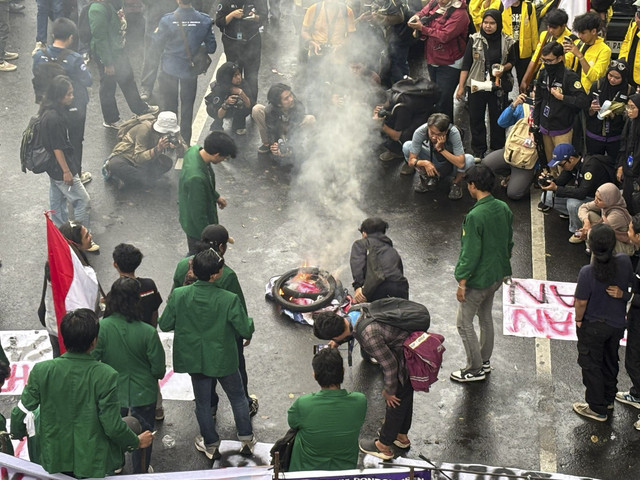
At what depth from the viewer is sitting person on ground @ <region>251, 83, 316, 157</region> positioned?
40.0 feet

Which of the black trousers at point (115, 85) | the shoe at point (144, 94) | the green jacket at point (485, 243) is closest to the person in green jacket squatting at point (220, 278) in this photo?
the green jacket at point (485, 243)

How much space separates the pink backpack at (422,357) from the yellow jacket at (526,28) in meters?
6.16

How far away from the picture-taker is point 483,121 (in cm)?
1224

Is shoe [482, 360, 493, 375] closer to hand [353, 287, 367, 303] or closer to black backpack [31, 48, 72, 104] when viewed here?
hand [353, 287, 367, 303]

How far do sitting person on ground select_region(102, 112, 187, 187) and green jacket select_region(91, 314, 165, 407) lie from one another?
4.89 m

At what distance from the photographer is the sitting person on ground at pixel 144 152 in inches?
455

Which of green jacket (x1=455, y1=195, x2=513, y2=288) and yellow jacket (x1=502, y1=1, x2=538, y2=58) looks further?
yellow jacket (x1=502, y1=1, x2=538, y2=58)

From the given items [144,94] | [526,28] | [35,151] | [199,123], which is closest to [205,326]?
[35,151]

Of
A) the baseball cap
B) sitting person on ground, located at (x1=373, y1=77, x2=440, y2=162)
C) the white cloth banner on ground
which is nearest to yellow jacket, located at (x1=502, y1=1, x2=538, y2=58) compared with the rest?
sitting person on ground, located at (x1=373, y1=77, x2=440, y2=162)

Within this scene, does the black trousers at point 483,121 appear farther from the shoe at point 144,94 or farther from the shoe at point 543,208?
the shoe at point 144,94

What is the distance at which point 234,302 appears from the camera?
7176mm

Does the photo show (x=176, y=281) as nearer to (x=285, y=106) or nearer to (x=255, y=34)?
(x=285, y=106)

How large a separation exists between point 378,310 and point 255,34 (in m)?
A: 6.56

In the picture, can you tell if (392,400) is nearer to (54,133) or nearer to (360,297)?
(360,297)
